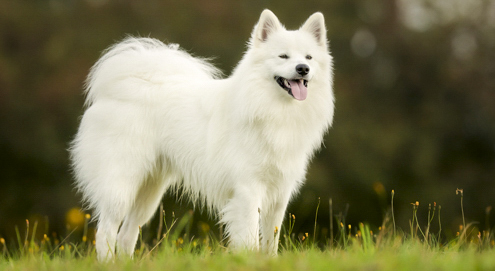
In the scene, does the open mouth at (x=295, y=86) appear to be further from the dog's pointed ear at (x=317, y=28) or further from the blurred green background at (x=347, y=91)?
the blurred green background at (x=347, y=91)

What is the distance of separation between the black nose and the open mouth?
15 cm

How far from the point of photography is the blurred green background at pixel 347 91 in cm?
1214

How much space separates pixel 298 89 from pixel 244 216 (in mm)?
1131

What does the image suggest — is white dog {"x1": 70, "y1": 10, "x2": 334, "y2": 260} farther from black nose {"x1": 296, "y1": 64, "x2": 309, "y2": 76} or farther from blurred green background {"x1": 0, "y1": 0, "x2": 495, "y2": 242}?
blurred green background {"x1": 0, "y1": 0, "x2": 495, "y2": 242}

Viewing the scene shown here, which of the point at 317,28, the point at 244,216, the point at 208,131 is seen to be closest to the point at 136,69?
the point at 208,131

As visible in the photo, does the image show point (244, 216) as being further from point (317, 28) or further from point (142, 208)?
point (317, 28)

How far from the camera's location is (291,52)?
465 centimetres

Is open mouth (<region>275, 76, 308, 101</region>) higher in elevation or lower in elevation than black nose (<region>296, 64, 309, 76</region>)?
lower

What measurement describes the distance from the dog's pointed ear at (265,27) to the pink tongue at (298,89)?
527 mm

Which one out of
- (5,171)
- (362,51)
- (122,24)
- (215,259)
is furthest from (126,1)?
(215,259)

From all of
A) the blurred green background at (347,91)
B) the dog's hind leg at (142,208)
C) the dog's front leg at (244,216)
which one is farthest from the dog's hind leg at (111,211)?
the blurred green background at (347,91)

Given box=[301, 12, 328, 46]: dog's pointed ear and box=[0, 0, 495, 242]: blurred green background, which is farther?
box=[0, 0, 495, 242]: blurred green background

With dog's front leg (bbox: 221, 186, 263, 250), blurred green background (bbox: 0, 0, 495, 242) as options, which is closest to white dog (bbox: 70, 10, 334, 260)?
dog's front leg (bbox: 221, 186, 263, 250)

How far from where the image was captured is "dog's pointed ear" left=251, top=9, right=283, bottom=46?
15.8ft
